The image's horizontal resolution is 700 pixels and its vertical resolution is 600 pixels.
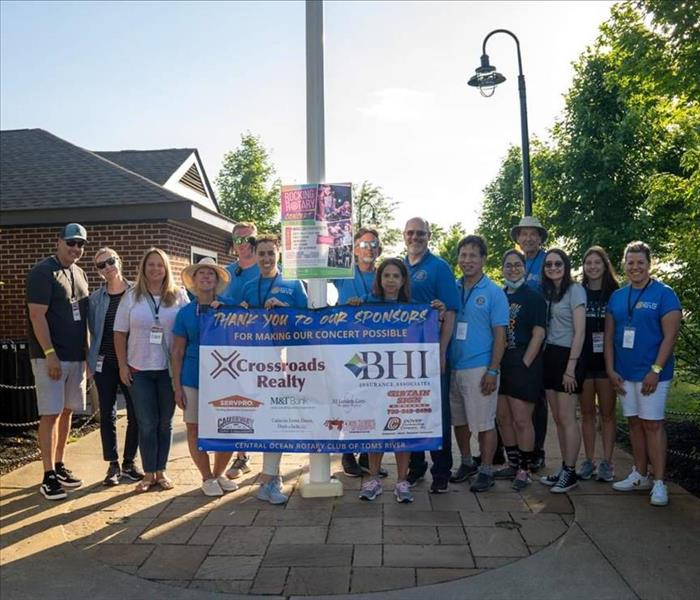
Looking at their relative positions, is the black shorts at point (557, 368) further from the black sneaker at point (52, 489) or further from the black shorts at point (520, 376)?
the black sneaker at point (52, 489)

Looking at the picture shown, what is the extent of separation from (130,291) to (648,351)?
399 centimetres

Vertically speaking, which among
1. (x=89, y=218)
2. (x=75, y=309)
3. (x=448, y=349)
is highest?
(x=89, y=218)

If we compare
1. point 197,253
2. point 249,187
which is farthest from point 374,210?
point 197,253

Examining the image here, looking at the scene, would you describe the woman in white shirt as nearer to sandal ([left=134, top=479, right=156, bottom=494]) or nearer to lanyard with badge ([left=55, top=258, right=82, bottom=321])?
sandal ([left=134, top=479, right=156, bottom=494])

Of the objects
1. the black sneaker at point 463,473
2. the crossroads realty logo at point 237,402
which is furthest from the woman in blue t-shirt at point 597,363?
the crossroads realty logo at point 237,402

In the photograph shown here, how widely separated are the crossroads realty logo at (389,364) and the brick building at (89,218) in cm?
590

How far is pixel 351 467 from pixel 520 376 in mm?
1661

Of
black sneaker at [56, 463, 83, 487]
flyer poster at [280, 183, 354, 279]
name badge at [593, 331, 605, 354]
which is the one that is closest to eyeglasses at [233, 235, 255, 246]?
flyer poster at [280, 183, 354, 279]

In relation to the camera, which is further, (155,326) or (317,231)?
(155,326)

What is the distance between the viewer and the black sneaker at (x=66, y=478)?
5.22 metres

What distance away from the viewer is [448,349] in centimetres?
511

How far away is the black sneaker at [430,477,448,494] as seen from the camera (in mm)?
4984

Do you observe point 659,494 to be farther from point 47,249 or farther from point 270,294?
point 47,249

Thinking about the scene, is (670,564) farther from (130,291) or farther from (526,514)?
(130,291)
